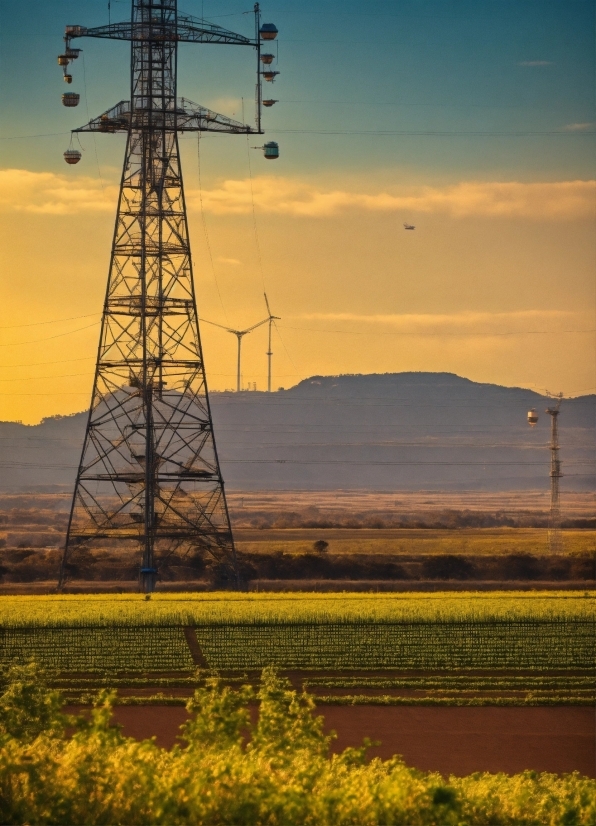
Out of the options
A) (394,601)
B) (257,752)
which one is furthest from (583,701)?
(257,752)

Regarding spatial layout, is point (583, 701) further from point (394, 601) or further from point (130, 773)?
point (130, 773)

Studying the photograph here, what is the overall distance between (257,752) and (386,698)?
1958 cm

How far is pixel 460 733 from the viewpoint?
4319 cm

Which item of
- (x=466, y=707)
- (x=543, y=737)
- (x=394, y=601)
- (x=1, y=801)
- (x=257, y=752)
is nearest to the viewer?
(x=1, y=801)

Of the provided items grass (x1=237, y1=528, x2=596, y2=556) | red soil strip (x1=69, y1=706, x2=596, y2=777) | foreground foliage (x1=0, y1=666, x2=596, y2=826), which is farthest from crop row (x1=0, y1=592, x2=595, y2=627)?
grass (x1=237, y1=528, x2=596, y2=556)

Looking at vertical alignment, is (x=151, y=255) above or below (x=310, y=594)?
above

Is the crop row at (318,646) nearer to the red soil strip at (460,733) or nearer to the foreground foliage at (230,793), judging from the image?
the red soil strip at (460,733)

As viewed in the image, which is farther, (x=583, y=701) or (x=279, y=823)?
(x=583, y=701)

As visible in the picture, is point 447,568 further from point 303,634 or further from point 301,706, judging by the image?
point 301,706

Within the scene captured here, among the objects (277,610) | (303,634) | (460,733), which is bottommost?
(460,733)

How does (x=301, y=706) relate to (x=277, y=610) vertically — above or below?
below

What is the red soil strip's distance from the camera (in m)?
40.8

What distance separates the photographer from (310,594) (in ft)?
223

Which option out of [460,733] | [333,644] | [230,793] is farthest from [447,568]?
[230,793]
